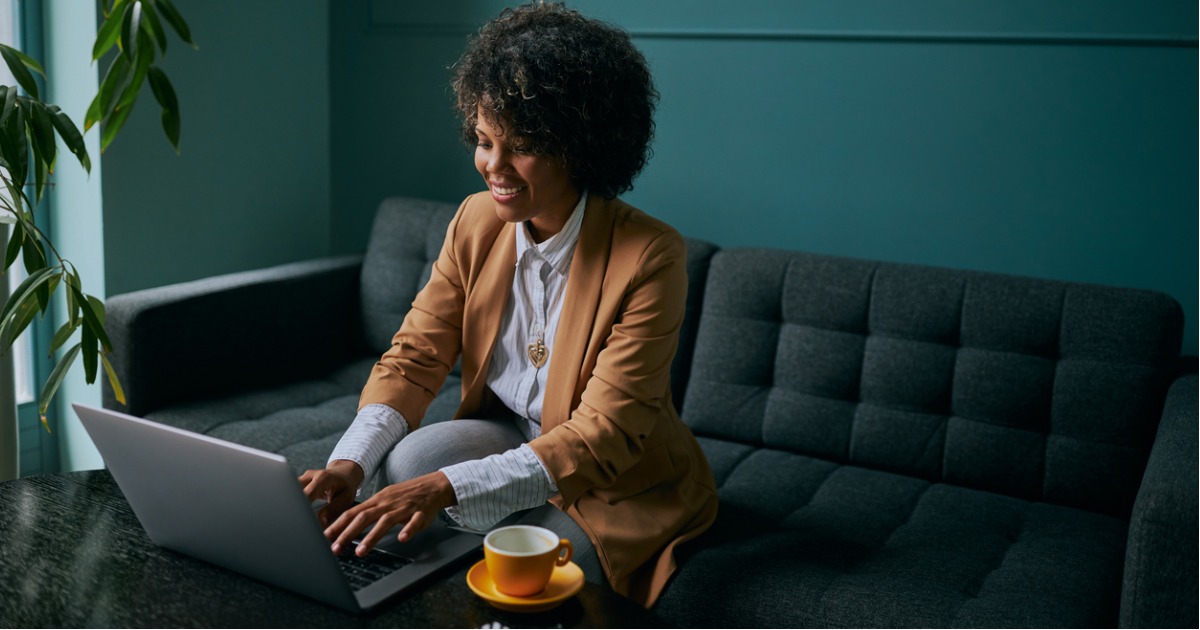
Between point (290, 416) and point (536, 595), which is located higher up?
point (536, 595)

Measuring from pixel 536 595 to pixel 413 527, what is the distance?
0.21 m

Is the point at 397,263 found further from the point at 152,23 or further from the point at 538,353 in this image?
the point at 152,23

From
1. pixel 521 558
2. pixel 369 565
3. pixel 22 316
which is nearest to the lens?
pixel 521 558

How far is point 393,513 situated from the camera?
129cm

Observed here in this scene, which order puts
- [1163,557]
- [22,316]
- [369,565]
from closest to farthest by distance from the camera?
[369,565], [1163,557], [22,316]

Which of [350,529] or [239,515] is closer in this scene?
[239,515]

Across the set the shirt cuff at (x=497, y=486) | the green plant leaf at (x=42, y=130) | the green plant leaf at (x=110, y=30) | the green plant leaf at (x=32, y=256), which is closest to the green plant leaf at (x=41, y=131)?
the green plant leaf at (x=42, y=130)

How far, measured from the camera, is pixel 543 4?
65.4 inches

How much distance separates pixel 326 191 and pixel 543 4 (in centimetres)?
163

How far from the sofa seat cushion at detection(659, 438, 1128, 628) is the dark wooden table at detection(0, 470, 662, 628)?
17.7 inches

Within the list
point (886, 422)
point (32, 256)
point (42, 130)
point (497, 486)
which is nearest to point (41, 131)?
point (42, 130)

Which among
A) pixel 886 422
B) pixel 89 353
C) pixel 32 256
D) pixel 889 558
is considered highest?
pixel 32 256

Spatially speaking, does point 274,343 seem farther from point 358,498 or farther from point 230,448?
point 230,448

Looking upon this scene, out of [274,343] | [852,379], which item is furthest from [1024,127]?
[274,343]
